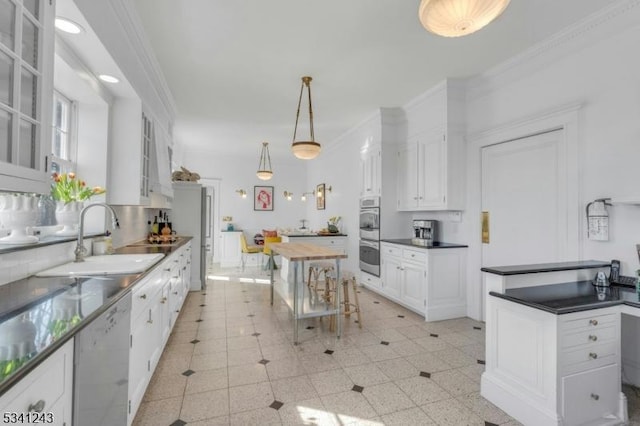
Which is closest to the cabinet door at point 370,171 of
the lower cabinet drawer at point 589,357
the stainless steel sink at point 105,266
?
the lower cabinet drawer at point 589,357

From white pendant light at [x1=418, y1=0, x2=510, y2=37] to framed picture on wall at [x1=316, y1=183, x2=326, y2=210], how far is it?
6093mm

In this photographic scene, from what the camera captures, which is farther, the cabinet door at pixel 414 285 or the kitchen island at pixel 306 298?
the cabinet door at pixel 414 285

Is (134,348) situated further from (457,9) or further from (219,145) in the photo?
(219,145)

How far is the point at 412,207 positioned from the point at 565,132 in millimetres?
2064

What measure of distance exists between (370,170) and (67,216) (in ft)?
13.8

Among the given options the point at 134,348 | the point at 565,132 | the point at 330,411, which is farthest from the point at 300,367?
the point at 565,132

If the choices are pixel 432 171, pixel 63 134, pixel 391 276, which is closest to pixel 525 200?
pixel 432 171

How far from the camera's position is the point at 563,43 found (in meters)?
2.85

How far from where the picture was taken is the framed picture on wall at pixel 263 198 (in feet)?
27.7

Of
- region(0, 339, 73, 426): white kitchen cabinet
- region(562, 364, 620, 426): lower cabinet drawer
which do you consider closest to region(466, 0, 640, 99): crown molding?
region(562, 364, 620, 426): lower cabinet drawer

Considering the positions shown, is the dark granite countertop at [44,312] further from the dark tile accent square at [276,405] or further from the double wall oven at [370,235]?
the double wall oven at [370,235]

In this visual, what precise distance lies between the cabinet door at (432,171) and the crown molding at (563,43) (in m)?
0.75

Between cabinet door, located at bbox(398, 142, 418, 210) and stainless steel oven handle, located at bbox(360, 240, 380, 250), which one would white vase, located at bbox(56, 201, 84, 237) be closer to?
stainless steel oven handle, located at bbox(360, 240, 380, 250)

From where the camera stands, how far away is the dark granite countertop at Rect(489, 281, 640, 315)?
1.82 m
